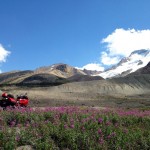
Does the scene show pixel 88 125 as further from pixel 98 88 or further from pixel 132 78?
pixel 132 78

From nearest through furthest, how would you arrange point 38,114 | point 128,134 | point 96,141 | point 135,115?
point 96,141, point 128,134, point 38,114, point 135,115

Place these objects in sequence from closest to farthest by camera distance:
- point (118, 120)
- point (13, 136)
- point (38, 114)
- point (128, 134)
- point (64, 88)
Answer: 1. point (13, 136)
2. point (128, 134)
3. point (38, 114)
4. point (118, 120)
5. point (64, 88)

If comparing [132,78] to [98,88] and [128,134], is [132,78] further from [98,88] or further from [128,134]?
[128,134]

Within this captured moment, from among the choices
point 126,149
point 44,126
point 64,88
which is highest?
point 64,88

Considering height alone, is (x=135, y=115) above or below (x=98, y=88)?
below

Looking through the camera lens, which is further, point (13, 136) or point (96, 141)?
point (96, 141)

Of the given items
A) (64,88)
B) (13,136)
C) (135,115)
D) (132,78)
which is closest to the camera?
(13,136)

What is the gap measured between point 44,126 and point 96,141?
2.02 meters

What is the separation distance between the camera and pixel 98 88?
112688 mm

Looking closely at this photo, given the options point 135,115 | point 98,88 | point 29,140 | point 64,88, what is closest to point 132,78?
point 98,88

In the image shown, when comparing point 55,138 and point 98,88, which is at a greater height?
point 98,88

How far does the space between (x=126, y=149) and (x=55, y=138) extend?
2513 mm

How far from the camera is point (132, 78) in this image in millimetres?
135625

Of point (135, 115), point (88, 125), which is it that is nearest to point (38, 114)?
point (88, 125)
